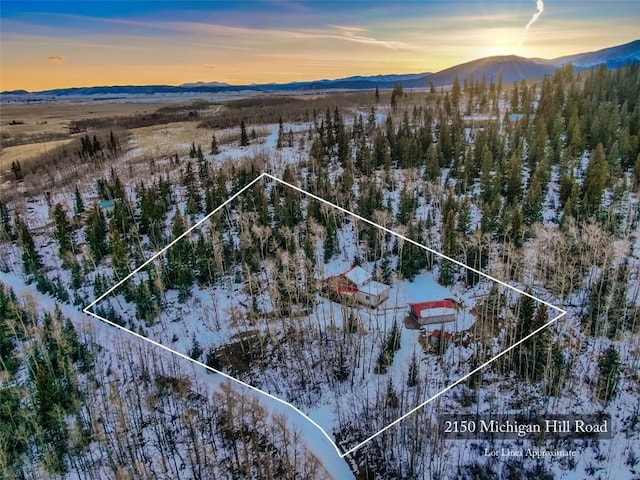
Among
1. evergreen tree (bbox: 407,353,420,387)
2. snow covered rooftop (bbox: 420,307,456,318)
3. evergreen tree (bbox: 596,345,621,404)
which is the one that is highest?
snow covered rooftop (bbox: 420,307,456,318)

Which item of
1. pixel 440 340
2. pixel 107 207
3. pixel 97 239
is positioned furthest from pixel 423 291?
pixel 107 207

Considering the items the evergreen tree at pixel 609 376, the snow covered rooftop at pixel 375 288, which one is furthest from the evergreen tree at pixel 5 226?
the evergreen tree at pixel 609 376

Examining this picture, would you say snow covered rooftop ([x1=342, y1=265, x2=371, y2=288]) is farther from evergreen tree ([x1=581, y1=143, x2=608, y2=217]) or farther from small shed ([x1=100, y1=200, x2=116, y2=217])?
small shed ([x1=100, y1=200, x2=116, y2=217])

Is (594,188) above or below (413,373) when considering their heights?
above

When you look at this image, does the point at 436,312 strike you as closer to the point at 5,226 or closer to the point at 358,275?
the point at 358,275

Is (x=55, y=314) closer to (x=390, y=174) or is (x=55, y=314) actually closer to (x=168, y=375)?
(x=168, y=375)

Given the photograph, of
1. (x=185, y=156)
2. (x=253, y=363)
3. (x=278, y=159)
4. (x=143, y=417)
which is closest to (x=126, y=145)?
(x=185, y=156)

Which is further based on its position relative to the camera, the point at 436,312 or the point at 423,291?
the point at 436,312

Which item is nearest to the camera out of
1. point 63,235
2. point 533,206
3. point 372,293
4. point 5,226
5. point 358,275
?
point 372,293

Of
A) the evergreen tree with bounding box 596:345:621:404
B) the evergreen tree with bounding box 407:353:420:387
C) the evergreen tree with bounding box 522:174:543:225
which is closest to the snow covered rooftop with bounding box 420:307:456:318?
the evergreen tree with bounding box 407:353:420:387
